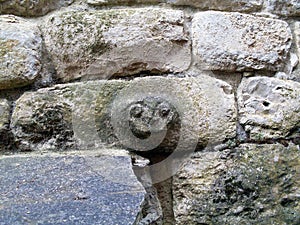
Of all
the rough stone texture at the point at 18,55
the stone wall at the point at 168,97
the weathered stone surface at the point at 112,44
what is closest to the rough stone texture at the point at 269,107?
the stone wall at the point at 168,97

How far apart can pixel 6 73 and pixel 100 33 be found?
24 centimetres

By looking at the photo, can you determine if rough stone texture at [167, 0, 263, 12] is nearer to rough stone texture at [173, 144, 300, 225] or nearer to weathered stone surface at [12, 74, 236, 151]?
weathered stone surface at [12, 74, 236, 151]

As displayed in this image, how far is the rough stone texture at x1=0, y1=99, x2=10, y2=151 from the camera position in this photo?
0.96m

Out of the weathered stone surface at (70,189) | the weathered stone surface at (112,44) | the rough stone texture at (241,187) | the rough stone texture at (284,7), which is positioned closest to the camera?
the weathered stone surface at (70,189)

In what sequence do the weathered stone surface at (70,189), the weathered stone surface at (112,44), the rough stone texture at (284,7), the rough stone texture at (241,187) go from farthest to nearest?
the rough stone texture at (284,7) < the weathered stone surface at (112,44) < the rough stone texture at (241,187) < the weathered stone surface at (70,189)

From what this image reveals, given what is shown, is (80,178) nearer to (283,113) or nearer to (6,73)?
(6,73)

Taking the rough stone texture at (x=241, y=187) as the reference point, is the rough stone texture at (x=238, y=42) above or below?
above

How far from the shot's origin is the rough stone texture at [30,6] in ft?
3.48

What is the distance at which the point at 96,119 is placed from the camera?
0.96 m

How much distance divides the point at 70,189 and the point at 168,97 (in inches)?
13.3

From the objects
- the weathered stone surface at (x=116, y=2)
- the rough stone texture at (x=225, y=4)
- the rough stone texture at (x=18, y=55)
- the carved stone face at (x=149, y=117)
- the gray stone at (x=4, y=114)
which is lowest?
the gray stone at (x=4, y=114)

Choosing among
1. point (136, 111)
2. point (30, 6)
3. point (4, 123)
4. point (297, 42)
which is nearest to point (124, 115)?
point (136, 111)

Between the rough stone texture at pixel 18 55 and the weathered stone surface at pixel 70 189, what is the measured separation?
0.19m

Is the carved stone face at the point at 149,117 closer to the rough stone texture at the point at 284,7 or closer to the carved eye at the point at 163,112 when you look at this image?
the carved eye at the point at 163,112
